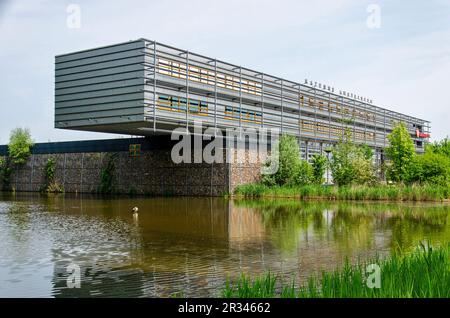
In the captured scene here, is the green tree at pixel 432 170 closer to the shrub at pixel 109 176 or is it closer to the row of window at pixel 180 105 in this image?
the row of window at pixel 180 105

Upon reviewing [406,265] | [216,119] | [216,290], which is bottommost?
[216,290]

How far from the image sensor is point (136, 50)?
3028 centimetres

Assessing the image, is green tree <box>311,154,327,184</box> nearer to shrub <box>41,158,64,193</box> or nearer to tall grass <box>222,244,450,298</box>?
shrub <box>41,158,64,193</box>

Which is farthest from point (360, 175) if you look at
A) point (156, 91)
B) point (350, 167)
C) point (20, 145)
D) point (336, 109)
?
point (20, 145)

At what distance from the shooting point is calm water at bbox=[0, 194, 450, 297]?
819cm

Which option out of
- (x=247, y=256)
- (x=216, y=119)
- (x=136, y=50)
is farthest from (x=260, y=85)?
(x=247, y=256)

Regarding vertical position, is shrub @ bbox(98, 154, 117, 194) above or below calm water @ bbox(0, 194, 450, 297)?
above

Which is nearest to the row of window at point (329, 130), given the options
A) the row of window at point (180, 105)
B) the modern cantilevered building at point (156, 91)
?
the modern cantilevered building at point (156, 91)

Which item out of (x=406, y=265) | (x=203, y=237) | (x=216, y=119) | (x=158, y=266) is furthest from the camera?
(x=216, y=119)

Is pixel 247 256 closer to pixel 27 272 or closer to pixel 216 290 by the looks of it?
pixel 216 290

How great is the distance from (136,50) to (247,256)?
22182 millimetres

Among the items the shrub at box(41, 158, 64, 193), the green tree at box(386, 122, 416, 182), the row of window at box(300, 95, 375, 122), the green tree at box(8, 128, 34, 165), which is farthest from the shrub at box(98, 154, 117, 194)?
the green tree at box(386, 122, 416, 182)

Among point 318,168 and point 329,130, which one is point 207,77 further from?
point 329,130

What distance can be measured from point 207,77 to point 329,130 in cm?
2002
